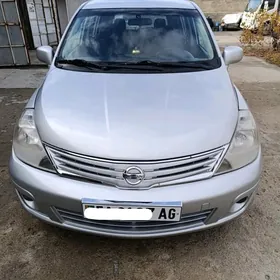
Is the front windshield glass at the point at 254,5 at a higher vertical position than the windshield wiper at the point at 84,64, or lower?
lower

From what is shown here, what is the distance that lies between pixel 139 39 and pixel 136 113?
111 centimetres

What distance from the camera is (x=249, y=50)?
957 centimetres

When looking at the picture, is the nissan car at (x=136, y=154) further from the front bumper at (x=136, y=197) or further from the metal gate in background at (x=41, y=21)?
the metal gate in background at (x=41, y=21)

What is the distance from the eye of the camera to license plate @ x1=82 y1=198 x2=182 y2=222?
60.8 inches

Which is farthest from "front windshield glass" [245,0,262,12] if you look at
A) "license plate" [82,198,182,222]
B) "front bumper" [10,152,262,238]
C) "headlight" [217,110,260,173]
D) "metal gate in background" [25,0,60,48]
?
"license plate" [82,198,182,222]

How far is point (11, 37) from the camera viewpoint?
652cm

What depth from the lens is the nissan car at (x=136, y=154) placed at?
1.57 metres

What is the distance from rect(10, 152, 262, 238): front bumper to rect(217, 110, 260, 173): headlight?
0.04m

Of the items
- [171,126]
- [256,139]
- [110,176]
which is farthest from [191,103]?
[110,176]

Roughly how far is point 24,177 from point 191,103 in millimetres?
1124

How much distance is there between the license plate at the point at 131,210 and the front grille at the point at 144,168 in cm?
10

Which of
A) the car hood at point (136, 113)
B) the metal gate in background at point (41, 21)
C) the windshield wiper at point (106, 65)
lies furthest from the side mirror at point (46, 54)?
the metal gate in background at point (41, 21)

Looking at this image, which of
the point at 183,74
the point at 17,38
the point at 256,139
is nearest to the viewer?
the point at 256,139

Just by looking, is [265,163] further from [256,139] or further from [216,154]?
[216,154]
